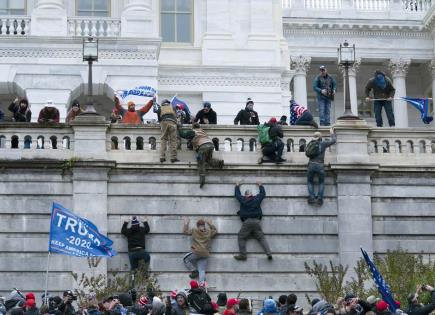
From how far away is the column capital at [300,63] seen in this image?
254 feet

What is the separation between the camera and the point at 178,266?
132 ft

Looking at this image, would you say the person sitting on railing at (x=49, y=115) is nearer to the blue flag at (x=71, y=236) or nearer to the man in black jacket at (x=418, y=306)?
the blue flag at (x=71, y=236)

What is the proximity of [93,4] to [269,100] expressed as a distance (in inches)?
277

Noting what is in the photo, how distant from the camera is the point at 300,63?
254ft

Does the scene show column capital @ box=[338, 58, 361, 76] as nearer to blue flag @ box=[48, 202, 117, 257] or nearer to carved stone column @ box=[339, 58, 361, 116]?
carved stone column @ box=[339, 58, 361, 116]

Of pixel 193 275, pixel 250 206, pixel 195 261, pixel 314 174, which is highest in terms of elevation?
pixel 314 174

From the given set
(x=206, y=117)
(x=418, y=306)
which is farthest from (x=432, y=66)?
(x=418, y=306)

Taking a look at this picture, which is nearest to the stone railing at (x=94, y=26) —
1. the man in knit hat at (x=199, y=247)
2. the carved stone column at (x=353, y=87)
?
the man in knit hat at (x=199, y=247)

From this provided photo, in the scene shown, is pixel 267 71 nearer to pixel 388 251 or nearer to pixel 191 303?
pixel 388 251

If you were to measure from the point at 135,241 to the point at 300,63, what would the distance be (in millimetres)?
38686

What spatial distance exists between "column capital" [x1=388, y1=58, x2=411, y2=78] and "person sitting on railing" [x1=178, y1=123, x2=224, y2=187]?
3786cm

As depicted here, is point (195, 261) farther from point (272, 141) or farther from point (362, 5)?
point (362, 5)

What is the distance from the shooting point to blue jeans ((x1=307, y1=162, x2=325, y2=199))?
40938 millimetres

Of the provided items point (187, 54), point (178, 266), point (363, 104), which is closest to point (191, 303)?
point (178, 266)
